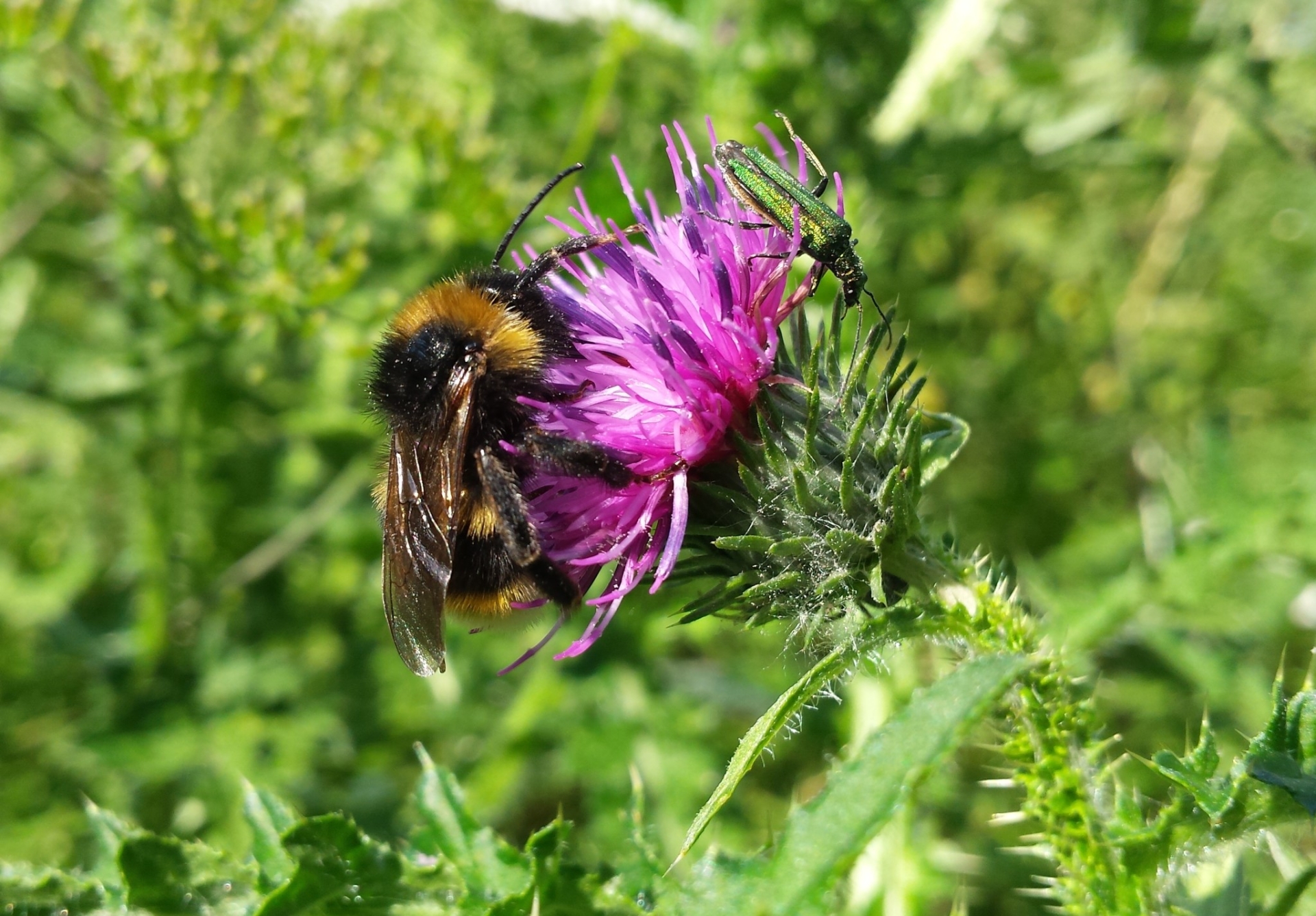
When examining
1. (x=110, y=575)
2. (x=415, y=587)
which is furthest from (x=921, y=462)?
(x=110, y=575)

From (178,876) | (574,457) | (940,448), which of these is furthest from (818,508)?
(178,876)

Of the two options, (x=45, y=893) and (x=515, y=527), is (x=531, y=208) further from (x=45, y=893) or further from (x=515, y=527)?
(x=45, y=893)

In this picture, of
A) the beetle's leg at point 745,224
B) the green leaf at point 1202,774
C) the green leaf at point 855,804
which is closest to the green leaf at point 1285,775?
the green leaf at point 1202,774

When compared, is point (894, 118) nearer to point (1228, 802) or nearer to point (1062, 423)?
point (1062, 423)

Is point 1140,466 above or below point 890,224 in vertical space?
below

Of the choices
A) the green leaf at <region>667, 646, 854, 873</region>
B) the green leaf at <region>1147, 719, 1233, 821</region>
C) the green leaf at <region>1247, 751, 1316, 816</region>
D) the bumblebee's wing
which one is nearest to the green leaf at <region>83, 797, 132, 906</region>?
the bumblebee's wing

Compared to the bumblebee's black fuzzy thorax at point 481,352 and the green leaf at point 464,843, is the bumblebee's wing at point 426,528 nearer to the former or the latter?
the bumblebee's black fuzzy thorax at point 481,352
